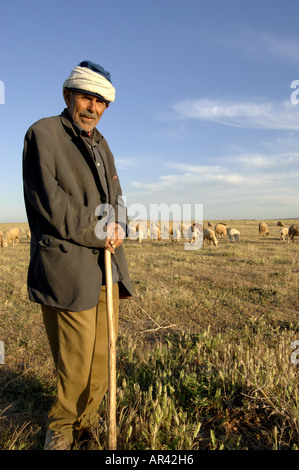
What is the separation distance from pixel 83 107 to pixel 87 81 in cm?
17

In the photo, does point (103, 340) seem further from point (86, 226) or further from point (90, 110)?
point (90, 110)

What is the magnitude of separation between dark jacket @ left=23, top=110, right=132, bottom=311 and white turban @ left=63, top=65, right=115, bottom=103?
23cm

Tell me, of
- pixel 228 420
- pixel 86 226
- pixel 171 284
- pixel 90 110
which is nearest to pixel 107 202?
pixel 86 226

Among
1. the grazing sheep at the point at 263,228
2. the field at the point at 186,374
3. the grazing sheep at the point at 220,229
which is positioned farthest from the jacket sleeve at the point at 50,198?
the grazing sheep at the point at 263,228

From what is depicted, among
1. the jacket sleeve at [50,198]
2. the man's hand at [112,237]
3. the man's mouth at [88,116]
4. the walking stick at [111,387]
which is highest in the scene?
the man's mouth at [88,116]

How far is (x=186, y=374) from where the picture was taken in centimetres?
286

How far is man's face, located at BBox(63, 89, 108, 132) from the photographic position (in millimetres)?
2152

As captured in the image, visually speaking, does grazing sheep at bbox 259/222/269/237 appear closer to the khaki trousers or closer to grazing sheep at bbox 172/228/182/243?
grazing sheep at bbox 172/228/182/243

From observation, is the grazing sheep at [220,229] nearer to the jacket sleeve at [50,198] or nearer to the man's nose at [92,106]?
the man's nose at [92,106]

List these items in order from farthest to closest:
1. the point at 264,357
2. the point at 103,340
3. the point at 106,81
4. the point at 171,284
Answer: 1. the point at 171,284
2. the point at 264,357
3. the point at 103,340
4. the point at 106,81

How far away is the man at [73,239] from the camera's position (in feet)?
6.31

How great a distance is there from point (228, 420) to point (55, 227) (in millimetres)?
1989

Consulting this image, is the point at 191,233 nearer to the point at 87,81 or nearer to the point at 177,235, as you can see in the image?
the point at 177,235
